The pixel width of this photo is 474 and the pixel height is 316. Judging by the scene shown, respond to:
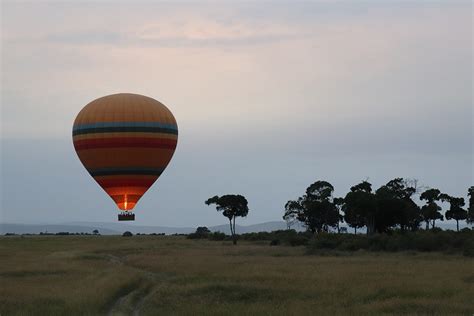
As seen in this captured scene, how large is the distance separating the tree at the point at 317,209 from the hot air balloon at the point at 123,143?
62.3 metres

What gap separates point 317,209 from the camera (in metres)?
111

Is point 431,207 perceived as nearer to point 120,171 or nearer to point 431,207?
point 431,207

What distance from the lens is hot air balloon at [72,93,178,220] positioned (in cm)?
4947

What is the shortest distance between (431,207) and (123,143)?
230 feet

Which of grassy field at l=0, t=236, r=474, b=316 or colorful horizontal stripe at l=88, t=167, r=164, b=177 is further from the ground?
colorful horizontal stripe at l=88, t=167, r=164, b=177

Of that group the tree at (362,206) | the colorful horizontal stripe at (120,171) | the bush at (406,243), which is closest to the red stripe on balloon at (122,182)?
the colorful horizontal stripe at (120,171)

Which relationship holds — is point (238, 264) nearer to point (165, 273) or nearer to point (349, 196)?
Answer: point (165, 273)

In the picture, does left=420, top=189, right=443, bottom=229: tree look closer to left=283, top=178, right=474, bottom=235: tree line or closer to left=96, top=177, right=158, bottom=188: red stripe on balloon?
left=283, top=178, right=474, bottom=235: tree line

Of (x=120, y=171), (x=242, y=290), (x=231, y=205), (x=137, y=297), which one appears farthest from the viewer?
(x=231, y=205)

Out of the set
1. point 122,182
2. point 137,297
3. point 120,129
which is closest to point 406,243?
point 122,182

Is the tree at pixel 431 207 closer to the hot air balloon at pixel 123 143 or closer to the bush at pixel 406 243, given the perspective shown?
the bush at pixel 406 243

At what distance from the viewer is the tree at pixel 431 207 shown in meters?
106

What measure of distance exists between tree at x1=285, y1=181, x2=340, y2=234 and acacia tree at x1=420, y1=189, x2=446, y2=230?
14.3 metres

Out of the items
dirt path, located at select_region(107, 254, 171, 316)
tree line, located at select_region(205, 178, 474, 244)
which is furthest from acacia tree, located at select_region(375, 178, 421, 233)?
dirt path, located at select_region(107, 254, 171, 316)
